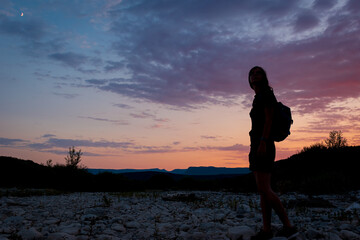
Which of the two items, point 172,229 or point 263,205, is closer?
point 263,205

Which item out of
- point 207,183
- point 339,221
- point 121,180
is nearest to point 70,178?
point 121,180

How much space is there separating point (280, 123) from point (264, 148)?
48cm

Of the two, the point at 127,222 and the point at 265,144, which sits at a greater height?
the point at 265,144

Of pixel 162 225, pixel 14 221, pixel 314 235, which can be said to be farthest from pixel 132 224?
pixel 314 235

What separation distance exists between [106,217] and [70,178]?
17.4 m

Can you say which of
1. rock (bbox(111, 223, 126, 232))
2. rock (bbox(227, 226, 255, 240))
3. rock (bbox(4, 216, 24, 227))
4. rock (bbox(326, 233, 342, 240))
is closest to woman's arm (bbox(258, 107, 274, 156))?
rock (bbox(227, 226, 255, 240))

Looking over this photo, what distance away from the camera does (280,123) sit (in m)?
4.27

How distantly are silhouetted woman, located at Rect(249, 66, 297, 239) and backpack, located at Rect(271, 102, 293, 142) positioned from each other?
0.28 ft

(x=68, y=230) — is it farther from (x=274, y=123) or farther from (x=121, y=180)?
(x=121, y=180)

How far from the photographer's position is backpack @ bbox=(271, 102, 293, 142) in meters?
4.25

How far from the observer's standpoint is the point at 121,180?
2242cm

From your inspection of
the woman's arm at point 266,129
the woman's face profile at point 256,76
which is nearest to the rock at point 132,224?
the woman's arm at point 266,129

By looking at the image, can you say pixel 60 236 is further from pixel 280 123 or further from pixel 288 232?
pixel 280 123

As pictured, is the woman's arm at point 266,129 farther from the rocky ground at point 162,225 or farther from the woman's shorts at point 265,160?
the rocky ground at point 162,225
